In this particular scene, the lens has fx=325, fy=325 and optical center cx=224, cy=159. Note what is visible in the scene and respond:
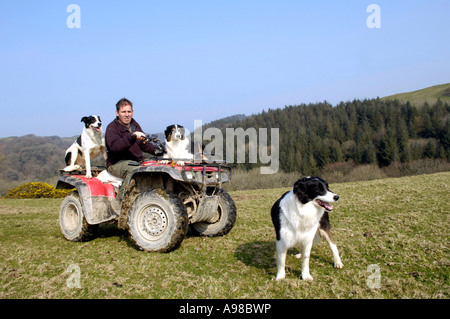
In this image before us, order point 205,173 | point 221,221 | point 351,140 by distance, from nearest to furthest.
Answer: point 205,173
point 221,221
point 351,140

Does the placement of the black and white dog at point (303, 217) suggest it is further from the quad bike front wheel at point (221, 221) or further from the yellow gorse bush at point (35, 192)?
the yellow gorse bush at point (35, 192)

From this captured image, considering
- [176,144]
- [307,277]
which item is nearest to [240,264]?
[307,277]

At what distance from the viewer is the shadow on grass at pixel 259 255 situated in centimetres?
487

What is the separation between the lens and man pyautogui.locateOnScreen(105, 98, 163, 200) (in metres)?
Answer: 6.00

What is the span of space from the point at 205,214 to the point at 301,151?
65.2 metres

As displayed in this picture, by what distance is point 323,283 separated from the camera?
13.2 ft

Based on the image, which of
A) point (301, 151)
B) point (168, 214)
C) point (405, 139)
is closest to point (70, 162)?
point (168, 214)

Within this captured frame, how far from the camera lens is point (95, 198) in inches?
244

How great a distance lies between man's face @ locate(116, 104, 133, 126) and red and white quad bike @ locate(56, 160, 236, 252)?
108cm

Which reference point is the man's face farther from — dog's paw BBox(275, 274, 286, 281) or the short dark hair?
dog's paw BBox(275, 274, 286, 281)

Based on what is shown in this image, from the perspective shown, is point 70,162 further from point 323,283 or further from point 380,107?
point 380,107

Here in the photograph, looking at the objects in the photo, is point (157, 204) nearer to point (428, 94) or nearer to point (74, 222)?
point (74, 222)

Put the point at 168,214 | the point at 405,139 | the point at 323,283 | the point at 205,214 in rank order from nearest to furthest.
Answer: the point at 323,283, the point at 168,214, the point at 205,214, the point at 405,139

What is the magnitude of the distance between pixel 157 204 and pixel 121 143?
1413 mm
